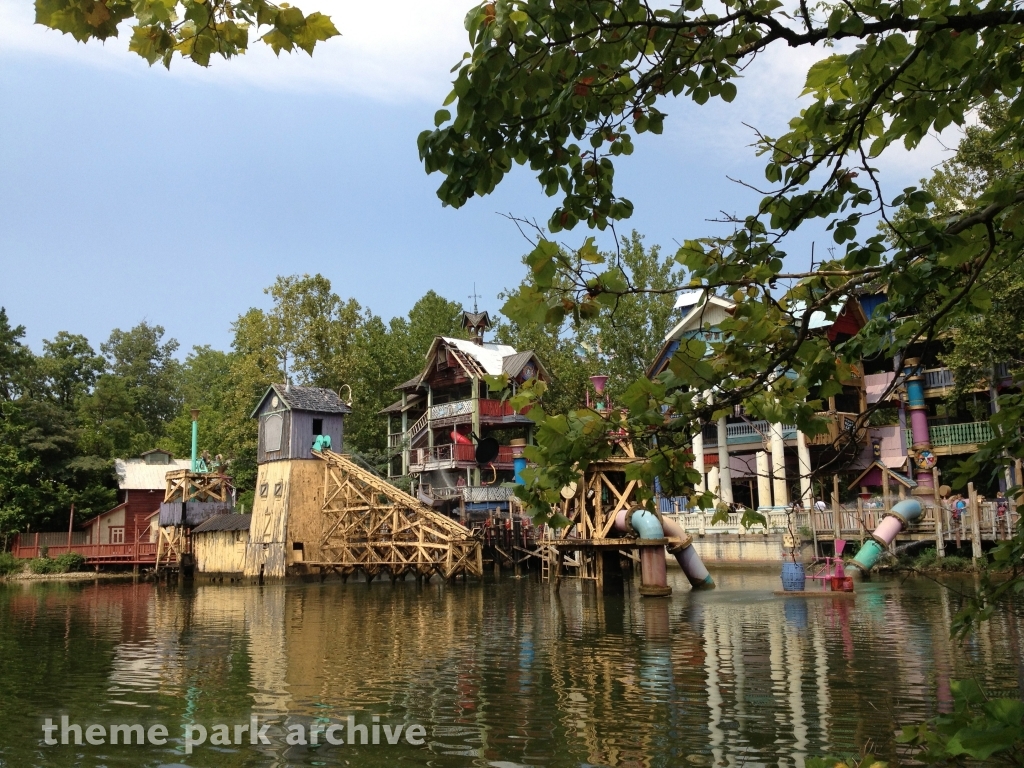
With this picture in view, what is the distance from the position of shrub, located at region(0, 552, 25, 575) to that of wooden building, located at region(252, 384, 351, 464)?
55.3ft

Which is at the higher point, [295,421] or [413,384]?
[413,384]

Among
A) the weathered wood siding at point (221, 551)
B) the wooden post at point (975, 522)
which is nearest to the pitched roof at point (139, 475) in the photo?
the weathered wood siding at point (221, 551)

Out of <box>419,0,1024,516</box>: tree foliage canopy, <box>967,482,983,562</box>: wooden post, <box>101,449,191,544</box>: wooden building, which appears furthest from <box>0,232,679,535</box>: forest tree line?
<box>419,0,1024,516</box>: tree foliage canopy

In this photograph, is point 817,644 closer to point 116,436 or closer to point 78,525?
point 78,525

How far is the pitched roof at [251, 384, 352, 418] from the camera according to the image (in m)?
Answer: 40.0

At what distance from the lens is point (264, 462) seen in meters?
41.0

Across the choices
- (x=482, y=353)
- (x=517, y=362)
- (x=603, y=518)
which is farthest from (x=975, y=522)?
(x=482, y=353)

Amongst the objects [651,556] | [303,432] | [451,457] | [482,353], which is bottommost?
[651,556]

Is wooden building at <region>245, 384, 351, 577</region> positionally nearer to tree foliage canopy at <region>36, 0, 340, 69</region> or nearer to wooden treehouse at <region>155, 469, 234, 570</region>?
wooden treehouse at <region>155, 469, 234, 570</region>

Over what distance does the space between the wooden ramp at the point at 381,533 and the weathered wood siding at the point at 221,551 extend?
170 inches

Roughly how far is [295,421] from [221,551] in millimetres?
7698

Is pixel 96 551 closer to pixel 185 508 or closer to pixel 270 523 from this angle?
pixel 185 508

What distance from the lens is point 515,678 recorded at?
14047 mm

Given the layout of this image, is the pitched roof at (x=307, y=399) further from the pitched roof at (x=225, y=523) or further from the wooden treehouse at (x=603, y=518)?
the wooden treehouse at (x=603, y=518)
